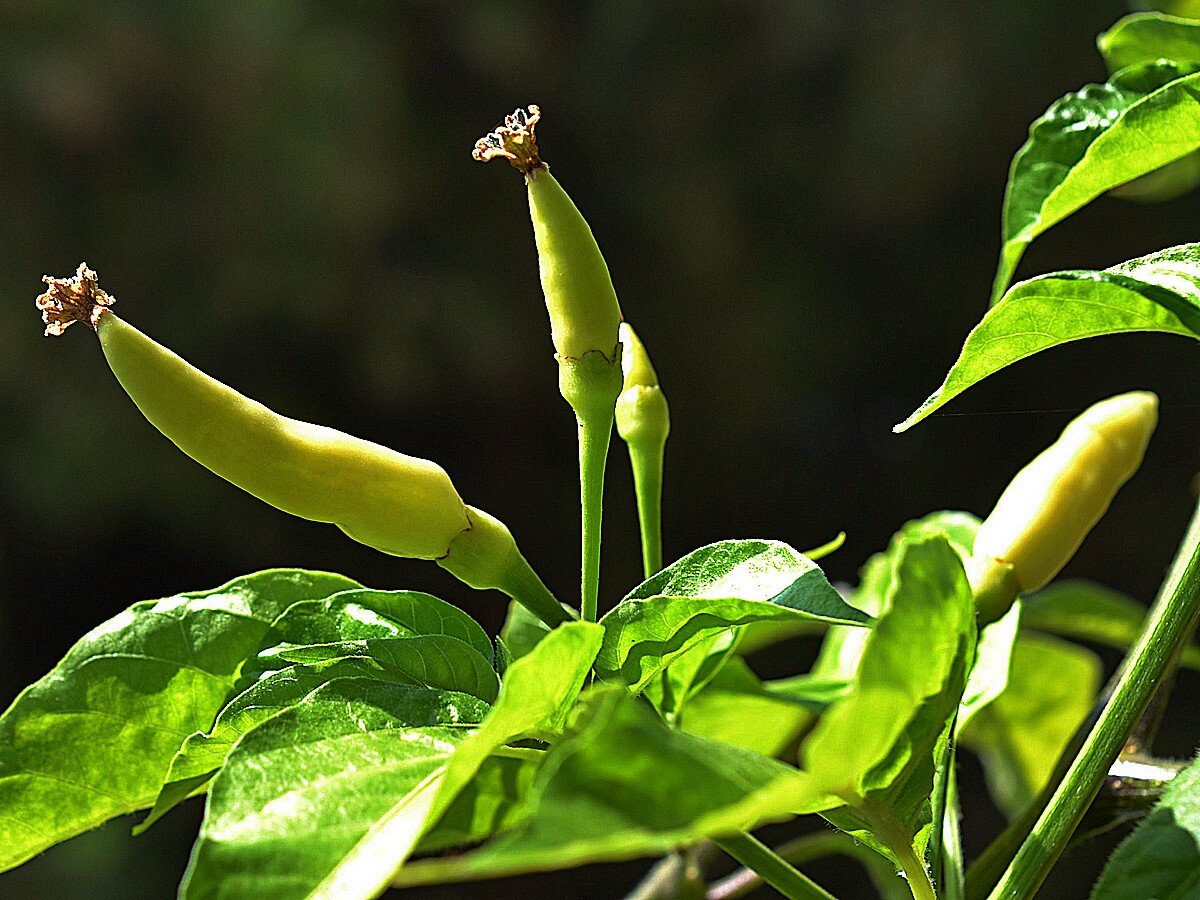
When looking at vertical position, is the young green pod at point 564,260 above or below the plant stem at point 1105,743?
above

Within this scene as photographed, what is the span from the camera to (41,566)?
82.1 inches

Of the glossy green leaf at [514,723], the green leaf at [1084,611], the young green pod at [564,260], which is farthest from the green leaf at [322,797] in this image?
the green leaf at [1084,611]

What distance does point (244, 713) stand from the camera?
1.02 feet

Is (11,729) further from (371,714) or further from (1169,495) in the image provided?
(1169,495)

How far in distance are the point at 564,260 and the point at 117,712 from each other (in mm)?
190

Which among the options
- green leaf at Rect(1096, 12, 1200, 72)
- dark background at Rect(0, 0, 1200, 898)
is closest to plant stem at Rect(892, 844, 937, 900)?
green leaf at Rect(1096, 12, 1200, 72)

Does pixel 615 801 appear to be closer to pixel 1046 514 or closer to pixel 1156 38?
pixel 1046 514

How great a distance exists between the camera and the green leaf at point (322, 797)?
0.23 metres

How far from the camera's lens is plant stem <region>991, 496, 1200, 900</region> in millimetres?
314

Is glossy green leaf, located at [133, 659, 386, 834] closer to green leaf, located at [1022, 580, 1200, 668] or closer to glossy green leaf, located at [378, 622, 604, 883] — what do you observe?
glossy green leaf, located at [378, 622, 604, 883]

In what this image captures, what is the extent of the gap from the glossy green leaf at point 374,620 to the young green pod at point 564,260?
0.28 feet

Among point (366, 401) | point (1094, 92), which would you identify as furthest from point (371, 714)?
point (366, 401)

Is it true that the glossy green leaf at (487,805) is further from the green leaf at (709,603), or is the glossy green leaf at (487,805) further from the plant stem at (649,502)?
the plant stem at (649,502)

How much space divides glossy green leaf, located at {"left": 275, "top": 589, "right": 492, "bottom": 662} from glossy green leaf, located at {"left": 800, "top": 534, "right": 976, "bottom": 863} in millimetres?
117
